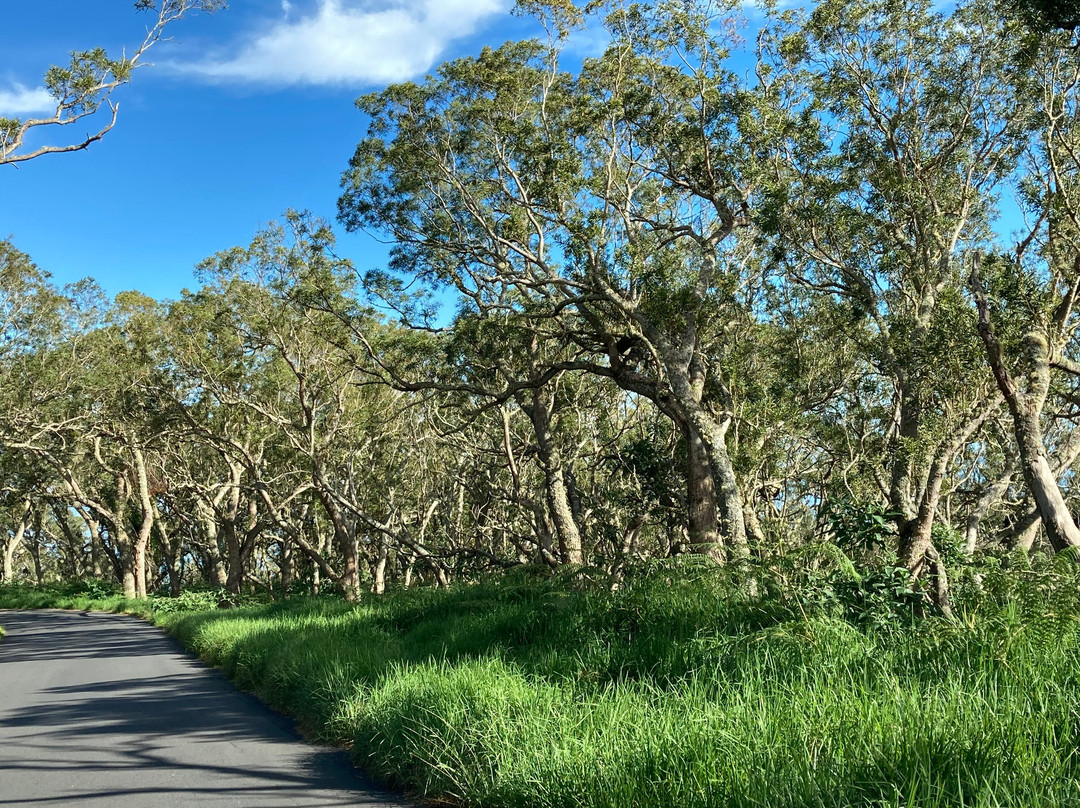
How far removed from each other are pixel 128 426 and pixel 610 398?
56.5ft

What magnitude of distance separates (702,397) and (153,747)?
11.6 m

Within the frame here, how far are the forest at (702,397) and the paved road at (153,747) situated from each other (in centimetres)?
47

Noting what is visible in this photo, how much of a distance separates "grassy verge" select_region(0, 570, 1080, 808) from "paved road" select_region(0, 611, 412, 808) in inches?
17.4

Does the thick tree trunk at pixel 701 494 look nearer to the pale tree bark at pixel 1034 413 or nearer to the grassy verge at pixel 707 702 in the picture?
the grassy verge at pixel 707 702

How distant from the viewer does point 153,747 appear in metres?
7.48

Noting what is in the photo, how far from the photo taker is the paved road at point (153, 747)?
5.80 m

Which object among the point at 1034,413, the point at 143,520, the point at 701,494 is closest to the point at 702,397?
the point at 701,494

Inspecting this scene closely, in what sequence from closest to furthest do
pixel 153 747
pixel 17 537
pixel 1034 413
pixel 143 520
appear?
pixel 153 747 < pixel 1034 413 < pixel 143 520 < pixel 17 537

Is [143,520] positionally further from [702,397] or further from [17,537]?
[702,397]

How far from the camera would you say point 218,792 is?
5832 millimetres

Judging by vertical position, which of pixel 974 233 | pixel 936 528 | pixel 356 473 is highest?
pixel 974 233

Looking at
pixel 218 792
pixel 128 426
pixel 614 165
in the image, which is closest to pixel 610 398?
pixel 614 165

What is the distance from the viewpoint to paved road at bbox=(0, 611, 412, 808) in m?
5.80

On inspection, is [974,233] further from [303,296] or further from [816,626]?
[303,296]
